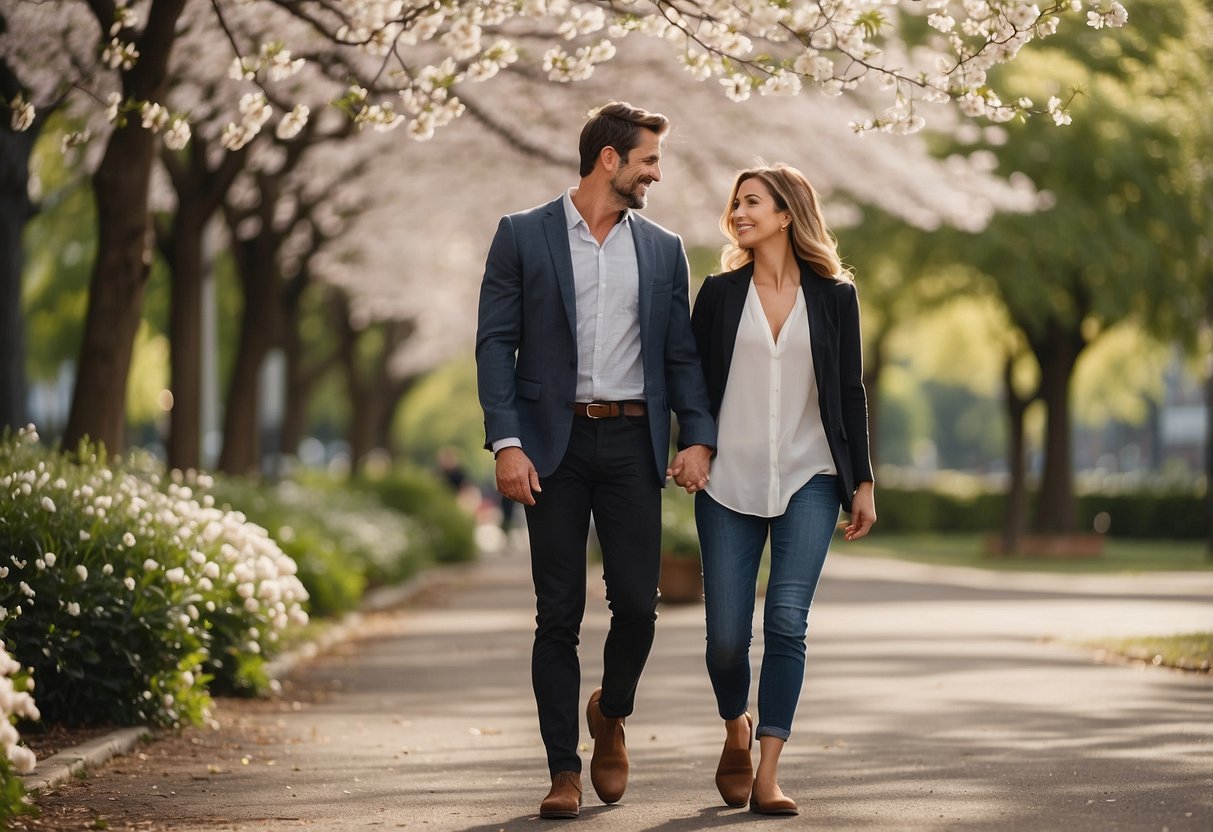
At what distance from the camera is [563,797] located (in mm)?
5969

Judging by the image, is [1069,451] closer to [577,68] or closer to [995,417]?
[577,68]

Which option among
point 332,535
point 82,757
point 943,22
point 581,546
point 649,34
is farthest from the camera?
point 332,535

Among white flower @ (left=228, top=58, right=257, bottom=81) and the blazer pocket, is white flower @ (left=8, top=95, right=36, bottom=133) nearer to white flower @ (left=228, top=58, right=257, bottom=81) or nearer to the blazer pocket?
white flower @ (left=228, top=58, right=257, bottom=81)

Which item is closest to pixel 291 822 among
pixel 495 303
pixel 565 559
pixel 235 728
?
pixel 565 559

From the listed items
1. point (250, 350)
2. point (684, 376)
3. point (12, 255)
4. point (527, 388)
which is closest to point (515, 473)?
point (527, 388)

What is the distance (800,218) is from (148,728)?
3.97m

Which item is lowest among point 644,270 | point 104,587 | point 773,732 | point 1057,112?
point 773,732

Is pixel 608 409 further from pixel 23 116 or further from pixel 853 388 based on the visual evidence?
pixel 23 116

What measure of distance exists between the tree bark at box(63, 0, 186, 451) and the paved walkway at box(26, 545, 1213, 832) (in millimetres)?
2092

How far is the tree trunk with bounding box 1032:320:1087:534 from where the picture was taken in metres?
31.3

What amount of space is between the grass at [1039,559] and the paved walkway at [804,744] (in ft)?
43.7

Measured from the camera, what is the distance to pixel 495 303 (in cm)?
613

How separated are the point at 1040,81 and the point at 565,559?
69.4 ft

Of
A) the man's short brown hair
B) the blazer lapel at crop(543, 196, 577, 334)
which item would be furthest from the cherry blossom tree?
the blazer lapel at crop(543, 196, 577, 334)
